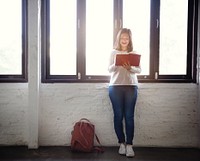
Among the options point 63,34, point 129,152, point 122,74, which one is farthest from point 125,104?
point 63,34

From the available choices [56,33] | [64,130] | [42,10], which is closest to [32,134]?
[64,130]

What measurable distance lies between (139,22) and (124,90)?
3.37ft

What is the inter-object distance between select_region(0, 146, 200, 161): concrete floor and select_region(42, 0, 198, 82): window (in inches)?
36.6

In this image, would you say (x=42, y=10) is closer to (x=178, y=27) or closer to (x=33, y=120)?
(x=33, y=120)

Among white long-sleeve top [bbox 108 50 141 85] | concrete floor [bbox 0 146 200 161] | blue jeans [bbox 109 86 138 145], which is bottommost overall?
concrete floor [bbox 0 146 200 161]

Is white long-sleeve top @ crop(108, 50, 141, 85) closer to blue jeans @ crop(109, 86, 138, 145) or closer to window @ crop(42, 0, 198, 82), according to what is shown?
blue jeans @ crop(109, 86, 138, 145)

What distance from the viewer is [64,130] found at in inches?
148

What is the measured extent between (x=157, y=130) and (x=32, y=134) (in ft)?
5.49

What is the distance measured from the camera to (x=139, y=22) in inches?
148

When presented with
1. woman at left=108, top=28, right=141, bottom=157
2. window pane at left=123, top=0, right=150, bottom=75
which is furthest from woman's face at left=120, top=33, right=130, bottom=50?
window pane at left=123, top=0, right=150, bottom=75

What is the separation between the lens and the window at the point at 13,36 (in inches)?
147

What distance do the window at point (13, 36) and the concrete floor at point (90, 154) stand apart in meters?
0.96

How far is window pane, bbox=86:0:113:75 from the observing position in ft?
12.3

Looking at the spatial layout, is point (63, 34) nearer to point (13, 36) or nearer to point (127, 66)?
point (13, 36)
